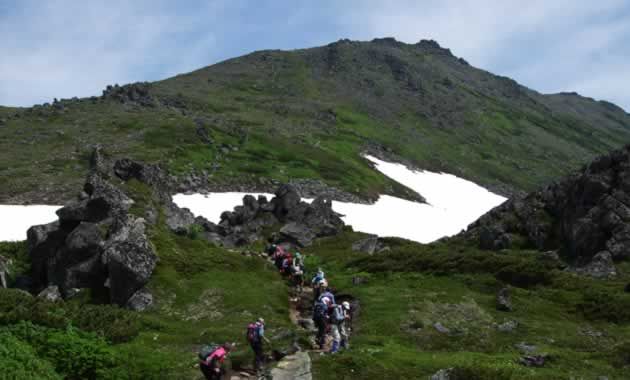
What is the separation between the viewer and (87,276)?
35125mm

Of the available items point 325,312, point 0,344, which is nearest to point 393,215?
point 325,312

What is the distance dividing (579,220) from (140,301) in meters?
34.6

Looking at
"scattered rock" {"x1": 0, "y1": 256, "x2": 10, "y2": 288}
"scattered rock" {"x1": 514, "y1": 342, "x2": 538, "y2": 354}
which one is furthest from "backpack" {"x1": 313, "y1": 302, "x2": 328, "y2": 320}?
"scattered rock" {"x1": 0, "y1": 256, "x2": 10, "y2": 288}

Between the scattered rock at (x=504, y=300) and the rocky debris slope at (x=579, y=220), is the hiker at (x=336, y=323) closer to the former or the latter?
the scattered rock at (x=504, y=300)

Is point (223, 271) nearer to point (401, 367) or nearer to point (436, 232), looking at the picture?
point (401, 367)

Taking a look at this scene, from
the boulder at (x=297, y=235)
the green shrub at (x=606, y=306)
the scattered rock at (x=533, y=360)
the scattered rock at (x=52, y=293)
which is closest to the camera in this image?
the scattered rock at (x=533, y=360)

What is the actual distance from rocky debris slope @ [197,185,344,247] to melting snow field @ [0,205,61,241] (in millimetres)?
20949

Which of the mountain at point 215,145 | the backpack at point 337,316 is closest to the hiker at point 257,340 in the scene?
the backpack at point 337,316

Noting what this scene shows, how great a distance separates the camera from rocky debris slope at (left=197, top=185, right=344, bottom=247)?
195ft

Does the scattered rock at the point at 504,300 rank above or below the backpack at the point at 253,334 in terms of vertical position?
below

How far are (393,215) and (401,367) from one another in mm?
75632

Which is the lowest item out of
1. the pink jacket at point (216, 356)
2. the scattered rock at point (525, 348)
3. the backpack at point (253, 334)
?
the scattered rock at point (525, 348)

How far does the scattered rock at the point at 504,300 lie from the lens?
31.8 meters

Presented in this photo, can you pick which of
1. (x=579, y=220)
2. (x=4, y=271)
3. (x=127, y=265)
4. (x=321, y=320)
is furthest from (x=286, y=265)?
(x=579, y=220)
